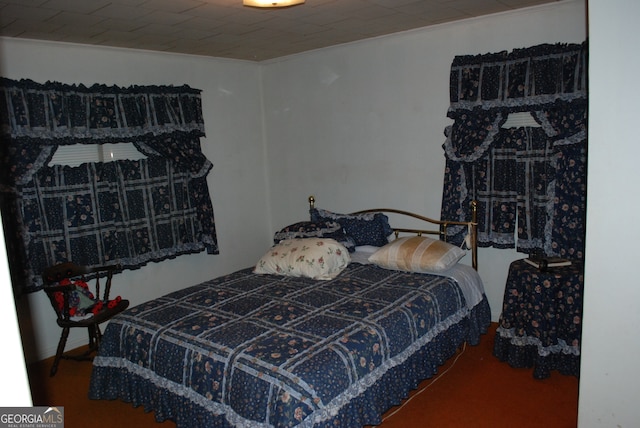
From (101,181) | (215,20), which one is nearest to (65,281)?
(101,181)

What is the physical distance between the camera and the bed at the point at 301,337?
7.95 feet

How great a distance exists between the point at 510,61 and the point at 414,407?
276cm

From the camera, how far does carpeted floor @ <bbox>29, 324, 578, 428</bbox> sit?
2.92m

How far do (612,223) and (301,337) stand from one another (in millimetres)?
1681

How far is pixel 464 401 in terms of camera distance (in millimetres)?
3137

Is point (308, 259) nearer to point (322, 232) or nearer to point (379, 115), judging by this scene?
point (322, 232)

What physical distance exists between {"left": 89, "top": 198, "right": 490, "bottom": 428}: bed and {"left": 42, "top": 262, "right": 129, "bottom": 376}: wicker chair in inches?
27.6

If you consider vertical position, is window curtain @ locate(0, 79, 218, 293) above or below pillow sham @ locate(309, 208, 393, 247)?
above

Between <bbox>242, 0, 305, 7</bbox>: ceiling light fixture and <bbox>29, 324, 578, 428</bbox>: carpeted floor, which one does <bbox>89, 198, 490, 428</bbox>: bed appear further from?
<bbox>242, 0, 305, 7</bbox>: ceiling light fixture

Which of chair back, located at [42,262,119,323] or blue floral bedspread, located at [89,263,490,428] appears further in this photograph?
chair back, located at [42,262,119,323]

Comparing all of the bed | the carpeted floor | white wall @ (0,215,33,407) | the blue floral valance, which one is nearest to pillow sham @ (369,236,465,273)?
the bed

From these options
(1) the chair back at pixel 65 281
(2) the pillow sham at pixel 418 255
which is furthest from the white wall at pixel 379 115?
(1) the chair back at pixel 65 281

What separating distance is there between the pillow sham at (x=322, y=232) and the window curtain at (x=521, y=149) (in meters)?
0.94

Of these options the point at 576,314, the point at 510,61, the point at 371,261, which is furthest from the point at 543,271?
the point at 510,61
